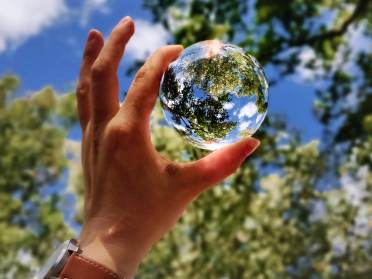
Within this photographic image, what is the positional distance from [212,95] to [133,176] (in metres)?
0.63

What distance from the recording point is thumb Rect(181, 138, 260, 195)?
85.7 inches

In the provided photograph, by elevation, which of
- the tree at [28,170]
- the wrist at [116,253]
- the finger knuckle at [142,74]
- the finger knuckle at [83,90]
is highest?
the tree at [28,170]

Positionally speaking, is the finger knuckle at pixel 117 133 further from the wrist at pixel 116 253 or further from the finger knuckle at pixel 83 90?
the finger knuckle at pixel 83 90

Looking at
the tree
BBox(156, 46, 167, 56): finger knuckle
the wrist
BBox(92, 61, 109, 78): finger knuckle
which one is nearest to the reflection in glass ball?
BBox(156, 46, 167, 56): finger knuckle

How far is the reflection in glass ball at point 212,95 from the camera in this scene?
2.55 meters

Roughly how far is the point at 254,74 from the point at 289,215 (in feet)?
66.8

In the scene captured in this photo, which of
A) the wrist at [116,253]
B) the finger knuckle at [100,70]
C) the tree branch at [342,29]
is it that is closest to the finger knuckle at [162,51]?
the finger knuckle at [100,70]

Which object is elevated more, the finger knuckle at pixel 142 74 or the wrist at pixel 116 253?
the finger knuckle at pixel 142 74

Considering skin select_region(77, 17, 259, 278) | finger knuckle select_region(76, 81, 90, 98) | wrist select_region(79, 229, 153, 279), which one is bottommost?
wrist select_region(79, 229, 153, 279)

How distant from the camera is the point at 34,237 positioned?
88.9ft

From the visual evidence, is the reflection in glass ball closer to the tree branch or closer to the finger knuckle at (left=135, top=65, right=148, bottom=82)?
the finger knuckle at (left=135, top=65, right=148, bottom=82)

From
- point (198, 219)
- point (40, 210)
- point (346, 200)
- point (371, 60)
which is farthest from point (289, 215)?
point (40, 210)

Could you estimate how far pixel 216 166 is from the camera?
2.18 m

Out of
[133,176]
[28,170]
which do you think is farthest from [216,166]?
[28,170]
